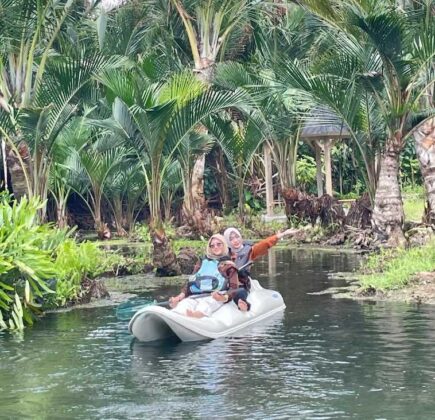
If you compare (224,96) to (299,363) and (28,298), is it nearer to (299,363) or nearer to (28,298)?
Answer: (28,298)

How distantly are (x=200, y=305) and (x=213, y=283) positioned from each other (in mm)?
356

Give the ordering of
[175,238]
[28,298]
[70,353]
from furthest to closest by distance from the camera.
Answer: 1. [175,238]
2. [28,298]
3. [70,353]

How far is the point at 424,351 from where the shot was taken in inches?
363

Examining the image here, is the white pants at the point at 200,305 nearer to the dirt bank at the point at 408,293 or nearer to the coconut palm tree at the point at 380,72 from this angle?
the dirt bank at the point at 408,293

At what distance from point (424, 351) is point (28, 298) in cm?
451

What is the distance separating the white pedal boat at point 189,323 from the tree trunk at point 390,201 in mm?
4918

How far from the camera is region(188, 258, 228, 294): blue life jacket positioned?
10.7 metres

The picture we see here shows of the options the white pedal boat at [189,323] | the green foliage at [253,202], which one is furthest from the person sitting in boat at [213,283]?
the green foliage at [253,202]

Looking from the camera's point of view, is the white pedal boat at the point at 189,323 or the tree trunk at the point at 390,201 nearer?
the white pedal boat at the point at 189,323

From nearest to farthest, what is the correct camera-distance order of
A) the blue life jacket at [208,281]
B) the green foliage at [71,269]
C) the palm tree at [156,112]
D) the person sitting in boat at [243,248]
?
the blue life jacket at [208,281]
the person sitting in boat at [243,248]
the green foliage at [71,269]
the palm tree at [156,112]

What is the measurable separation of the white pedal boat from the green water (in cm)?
15

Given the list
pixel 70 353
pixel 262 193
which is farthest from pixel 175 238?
pixel 70 353

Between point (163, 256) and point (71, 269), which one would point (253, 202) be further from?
point (71, 269)

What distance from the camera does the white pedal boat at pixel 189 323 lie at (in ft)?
32.3
